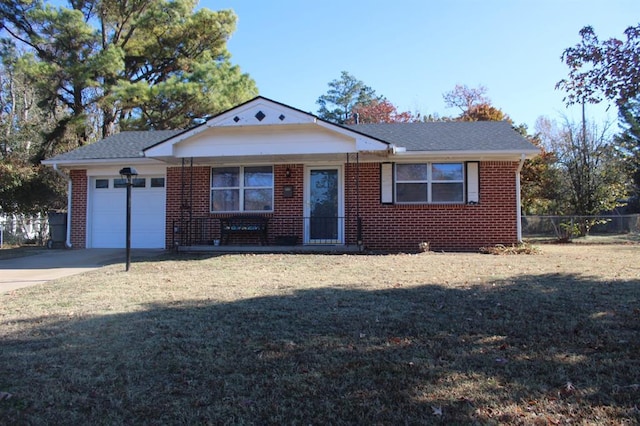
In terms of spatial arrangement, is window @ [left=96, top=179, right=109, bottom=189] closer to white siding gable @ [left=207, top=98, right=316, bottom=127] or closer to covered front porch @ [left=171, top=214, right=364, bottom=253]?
covered front porch @ [left=171, top=214, right=364, bottom=253]

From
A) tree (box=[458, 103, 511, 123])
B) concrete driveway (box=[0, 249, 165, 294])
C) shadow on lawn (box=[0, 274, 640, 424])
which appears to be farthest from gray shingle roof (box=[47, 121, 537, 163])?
tree (box=[458, 103, 511, 123])

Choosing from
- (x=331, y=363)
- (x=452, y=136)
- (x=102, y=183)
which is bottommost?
(x=331, y=363)

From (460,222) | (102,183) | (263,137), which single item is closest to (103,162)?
(102,183)

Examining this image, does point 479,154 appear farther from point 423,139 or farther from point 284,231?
point 284,231

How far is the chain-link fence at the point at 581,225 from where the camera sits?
61.7ft

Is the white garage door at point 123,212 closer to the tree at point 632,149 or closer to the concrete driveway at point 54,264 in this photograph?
the concrete driveway at point 54,264

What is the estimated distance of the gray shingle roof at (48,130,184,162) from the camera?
13555 mm

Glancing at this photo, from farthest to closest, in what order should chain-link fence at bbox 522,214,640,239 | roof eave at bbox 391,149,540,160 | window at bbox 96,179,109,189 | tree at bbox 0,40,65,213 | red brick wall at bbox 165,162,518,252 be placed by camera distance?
chain-link fence at bbox 522,214,640,239 → tree at bbox 0,40,65,213 → window at bbox 96,179,109,189 → red brick wall at bbox 165,162,518,252 → roof eave at bbox 391,149,540,160

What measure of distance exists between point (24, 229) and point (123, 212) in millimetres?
8804

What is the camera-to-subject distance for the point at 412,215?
41.4ft

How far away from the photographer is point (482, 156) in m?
12.3

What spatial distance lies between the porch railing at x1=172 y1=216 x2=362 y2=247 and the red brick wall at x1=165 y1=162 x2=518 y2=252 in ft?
0.09

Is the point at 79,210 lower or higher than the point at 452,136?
lower

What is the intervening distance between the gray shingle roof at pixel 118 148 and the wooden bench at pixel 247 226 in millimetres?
2782
